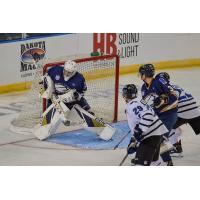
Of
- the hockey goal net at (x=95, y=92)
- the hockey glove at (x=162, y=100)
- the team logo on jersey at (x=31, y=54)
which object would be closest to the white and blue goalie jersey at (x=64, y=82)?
the hockey goal net at (x=95, y=92)

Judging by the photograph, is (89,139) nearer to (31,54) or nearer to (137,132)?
(137,132)

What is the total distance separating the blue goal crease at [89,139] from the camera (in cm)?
819

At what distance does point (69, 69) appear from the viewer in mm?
8156

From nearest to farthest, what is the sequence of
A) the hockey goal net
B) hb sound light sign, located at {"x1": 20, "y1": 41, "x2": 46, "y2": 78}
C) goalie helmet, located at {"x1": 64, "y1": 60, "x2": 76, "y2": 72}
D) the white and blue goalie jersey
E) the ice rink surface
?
the ice rink surface → goalie helmet, located at {"x1": 64, "y1": 60, "x2": 76, "y2": 72} → the white and blue goalie jersey → the hockey goal net → hb sound light sign, located at {"x1": 20, "y1": 41, "x2": 46, "y2": 78}

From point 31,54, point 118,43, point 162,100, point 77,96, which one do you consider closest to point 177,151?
point 162,100

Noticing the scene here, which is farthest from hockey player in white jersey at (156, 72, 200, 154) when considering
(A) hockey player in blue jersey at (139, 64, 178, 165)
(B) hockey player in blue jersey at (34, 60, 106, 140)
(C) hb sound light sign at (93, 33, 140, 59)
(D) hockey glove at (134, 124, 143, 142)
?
(C) hb sound light sign at (93, 33, 140, 59)

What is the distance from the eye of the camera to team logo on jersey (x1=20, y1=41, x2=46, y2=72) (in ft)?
33.4

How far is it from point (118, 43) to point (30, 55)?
118 centimetres

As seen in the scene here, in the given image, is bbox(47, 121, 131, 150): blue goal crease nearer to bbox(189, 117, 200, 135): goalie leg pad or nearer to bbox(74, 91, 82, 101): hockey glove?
bbox(74, 91, 82, 101): hockey glove

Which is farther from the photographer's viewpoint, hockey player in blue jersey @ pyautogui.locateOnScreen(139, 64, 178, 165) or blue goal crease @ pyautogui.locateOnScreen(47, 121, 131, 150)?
blue goal crease @ pyautogui.locateOnScreen(47, 121, 131, 150)

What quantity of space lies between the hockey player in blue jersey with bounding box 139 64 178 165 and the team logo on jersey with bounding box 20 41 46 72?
287 cm

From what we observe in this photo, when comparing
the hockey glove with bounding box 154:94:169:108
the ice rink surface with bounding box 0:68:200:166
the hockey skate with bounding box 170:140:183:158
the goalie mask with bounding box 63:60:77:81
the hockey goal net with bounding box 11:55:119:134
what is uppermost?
the goalie mask with bounding box 63:60:77:81

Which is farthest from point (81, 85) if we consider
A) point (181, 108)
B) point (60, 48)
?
point (60, 48)

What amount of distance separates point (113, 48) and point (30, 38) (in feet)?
3.61
